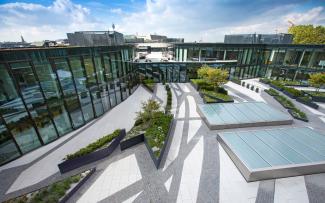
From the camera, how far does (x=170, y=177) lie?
868 centimetres

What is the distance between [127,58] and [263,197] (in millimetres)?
21502

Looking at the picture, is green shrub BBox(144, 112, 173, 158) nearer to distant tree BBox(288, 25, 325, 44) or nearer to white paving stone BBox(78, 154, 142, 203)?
white paving stone BBox(78, 154, 142, 203)

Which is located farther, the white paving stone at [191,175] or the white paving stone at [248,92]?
the white paving stone at [248,92]

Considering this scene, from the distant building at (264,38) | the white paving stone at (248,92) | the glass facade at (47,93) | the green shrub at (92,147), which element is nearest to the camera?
the green shrub at (92,147)

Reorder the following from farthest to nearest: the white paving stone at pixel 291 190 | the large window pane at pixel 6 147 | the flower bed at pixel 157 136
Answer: the large window pane at pixel 6 147, the flower bed at pixel 157 136, the white paving stone at pixel 291 190

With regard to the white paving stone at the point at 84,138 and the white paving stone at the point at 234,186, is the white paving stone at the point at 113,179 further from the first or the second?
the white paving stone at the point at 234,186

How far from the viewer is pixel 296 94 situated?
19.3 m

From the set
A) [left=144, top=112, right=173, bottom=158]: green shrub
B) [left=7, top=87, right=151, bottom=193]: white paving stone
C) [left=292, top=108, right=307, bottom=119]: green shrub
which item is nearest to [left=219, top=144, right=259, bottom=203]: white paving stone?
[left=144, top=112, right=173, bottom=158]: green shrub

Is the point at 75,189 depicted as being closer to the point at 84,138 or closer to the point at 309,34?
the point at 84,138

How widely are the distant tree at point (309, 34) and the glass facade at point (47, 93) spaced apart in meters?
57.3

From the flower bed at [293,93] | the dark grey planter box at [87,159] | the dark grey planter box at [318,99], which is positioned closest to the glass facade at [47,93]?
the dark grey planter box at [87,159]

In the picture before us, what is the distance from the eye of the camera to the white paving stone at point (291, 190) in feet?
23.7

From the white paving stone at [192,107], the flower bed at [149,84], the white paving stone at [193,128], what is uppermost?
the flower bed at [149,84]

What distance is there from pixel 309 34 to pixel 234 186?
58341 mm
